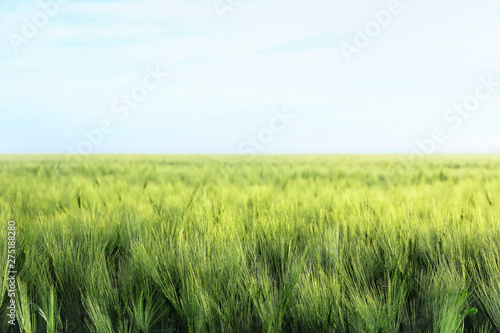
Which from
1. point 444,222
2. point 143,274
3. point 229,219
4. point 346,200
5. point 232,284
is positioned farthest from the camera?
point 346,200

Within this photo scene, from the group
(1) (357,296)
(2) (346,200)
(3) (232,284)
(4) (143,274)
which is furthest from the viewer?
(2) (346,200)

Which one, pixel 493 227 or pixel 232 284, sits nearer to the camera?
pixel 232 284

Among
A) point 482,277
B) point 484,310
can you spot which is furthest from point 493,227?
point 484,310

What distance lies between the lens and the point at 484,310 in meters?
1.35

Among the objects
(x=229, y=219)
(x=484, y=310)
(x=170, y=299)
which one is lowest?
(x=484, y=310)

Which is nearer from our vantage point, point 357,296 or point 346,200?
point 357,296

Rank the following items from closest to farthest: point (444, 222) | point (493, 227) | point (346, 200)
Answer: point (493, 227) → point (444, 222) → point (346, 200)

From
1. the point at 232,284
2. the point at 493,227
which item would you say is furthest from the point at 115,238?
the point at 493,227

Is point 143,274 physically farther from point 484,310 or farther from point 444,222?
point 444,222

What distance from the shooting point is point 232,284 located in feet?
4.21

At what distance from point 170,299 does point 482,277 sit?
3.79 feet

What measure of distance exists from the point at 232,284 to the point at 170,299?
0.22 metres

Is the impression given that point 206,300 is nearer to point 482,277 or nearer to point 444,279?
point 444,279

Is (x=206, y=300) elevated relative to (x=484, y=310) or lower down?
elevated
